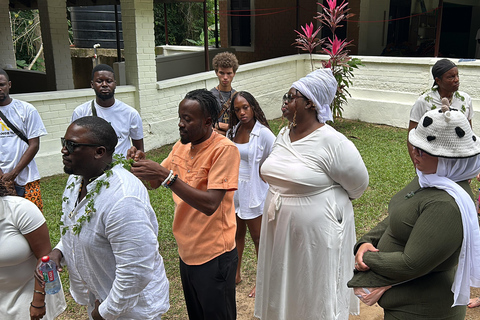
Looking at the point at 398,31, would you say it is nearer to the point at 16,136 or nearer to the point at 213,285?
the point at 16,136

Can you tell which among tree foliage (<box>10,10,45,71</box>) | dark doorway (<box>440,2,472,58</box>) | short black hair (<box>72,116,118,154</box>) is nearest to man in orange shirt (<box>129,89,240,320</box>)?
short black hair (<box>72,116,118,154</box>)

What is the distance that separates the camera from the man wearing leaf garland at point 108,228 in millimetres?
2172

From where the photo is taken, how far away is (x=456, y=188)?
2215mm

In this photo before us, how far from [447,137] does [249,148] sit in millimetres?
2238

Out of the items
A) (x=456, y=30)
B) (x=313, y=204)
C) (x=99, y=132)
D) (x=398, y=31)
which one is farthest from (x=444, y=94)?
(x=456, y=30)

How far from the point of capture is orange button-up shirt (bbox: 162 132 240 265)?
2.85 metres

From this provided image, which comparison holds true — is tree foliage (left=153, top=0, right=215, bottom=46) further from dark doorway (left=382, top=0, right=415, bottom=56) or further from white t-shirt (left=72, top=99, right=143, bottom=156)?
white t-shirt (left=72, top=99, right=143, bottom=156)

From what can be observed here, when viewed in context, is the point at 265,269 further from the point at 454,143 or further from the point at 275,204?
the point at 454,143

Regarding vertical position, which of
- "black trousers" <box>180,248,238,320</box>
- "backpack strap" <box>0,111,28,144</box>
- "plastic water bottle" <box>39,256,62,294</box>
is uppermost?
"backpack strap" <box>0,111,28,144</box>

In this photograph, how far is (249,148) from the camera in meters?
4.27

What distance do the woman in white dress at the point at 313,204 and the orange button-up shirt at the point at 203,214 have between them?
0.39 m

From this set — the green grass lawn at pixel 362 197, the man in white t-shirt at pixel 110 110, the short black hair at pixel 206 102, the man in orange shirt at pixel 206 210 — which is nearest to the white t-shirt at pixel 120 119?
the man in white t-shirt at pixel 110 110

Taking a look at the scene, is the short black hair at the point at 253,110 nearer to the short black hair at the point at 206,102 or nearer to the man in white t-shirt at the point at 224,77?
the man in white t-shirt at the point at 224,77

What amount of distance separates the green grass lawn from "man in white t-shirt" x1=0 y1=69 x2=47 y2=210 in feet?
3.71
